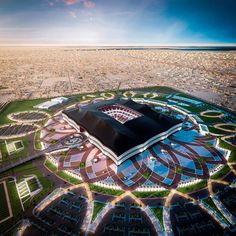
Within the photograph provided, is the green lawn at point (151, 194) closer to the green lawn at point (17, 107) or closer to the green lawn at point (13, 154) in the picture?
the green lawn at point (13, 154)

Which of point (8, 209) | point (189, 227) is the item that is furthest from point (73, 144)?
point (189, 227)

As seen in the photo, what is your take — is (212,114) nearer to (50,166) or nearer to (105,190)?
(105,190)

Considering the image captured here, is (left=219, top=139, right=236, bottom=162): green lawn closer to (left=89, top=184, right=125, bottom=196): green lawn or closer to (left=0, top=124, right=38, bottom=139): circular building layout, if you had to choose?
(left=89, top=184, right=125, bottom=196): green lawn

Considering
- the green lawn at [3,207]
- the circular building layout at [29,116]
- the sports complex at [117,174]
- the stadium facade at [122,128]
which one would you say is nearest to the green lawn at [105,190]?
the sports complex at [117,174]

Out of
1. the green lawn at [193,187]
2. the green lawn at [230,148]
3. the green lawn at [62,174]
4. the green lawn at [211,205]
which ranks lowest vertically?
the green lawn at [62,174]

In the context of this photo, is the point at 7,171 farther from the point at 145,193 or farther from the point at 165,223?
the point at 165,223

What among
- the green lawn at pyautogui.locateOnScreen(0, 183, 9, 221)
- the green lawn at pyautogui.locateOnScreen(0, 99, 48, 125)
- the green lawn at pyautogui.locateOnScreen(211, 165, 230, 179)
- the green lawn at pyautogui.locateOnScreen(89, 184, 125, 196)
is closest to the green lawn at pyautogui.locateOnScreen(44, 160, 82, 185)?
the green lawn at pyautogui.locateOnScreen(89, 184, 125, 196)
